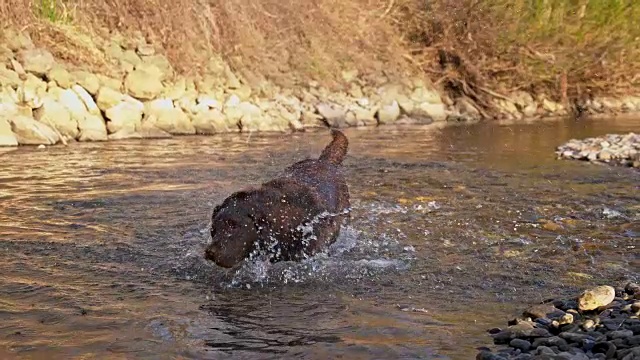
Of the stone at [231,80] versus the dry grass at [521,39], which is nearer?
the stone at [231,80]

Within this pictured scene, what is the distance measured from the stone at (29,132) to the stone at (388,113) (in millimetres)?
9559

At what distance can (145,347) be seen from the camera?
3895 millimetres

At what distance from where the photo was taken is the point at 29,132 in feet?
42.3

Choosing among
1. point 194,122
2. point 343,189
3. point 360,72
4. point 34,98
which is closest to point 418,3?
point 360,72

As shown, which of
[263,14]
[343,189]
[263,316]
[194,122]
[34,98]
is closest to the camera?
[263,316]

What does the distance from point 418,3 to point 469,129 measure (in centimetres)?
746

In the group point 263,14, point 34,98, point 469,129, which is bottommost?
point 469,129

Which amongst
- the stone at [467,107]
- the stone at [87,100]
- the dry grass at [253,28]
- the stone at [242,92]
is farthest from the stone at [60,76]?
the stone at [467,107]

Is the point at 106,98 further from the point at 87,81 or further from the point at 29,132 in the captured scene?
the point at 29,132

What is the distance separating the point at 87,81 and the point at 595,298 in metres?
12.7

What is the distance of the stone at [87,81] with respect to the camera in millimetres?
15125

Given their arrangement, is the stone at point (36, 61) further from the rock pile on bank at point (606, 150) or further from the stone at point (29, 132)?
the rock pile on bank at point (606, 150)

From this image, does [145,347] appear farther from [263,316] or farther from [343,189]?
[343,189]

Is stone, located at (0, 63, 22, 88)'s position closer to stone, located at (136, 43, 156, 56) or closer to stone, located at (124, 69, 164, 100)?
stone, located at (124, 69, 164, 100)
